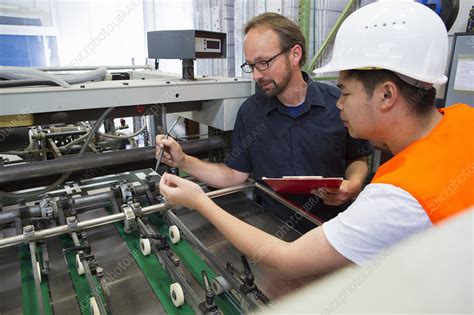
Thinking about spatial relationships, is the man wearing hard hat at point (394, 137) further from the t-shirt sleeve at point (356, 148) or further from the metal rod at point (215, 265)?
the t-shirt sleeve at point (356, 148)

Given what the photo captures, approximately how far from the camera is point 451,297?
0.23 m

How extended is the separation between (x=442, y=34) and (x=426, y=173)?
327 mm

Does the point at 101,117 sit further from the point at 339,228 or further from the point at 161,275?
the point at 339,228

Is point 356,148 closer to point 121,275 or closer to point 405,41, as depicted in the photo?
point 405,41

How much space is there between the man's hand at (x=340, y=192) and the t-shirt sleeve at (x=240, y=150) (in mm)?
382

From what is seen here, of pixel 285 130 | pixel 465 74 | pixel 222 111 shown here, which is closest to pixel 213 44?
pixel 222 111

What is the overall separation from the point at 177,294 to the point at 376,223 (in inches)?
19.4

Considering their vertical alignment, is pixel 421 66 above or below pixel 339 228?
above

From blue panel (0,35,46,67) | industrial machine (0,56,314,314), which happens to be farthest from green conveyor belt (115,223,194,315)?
blue panel (0,35,46,67)

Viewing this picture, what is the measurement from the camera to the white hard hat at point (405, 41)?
72cm

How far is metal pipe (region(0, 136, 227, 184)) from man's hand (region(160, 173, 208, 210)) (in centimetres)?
42

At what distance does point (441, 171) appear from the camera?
63cm

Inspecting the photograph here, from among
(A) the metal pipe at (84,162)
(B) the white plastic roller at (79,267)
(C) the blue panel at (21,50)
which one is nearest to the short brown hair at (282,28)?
(A) the metal pipe at (84,162)

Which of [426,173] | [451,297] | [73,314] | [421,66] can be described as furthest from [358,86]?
[73,314]
